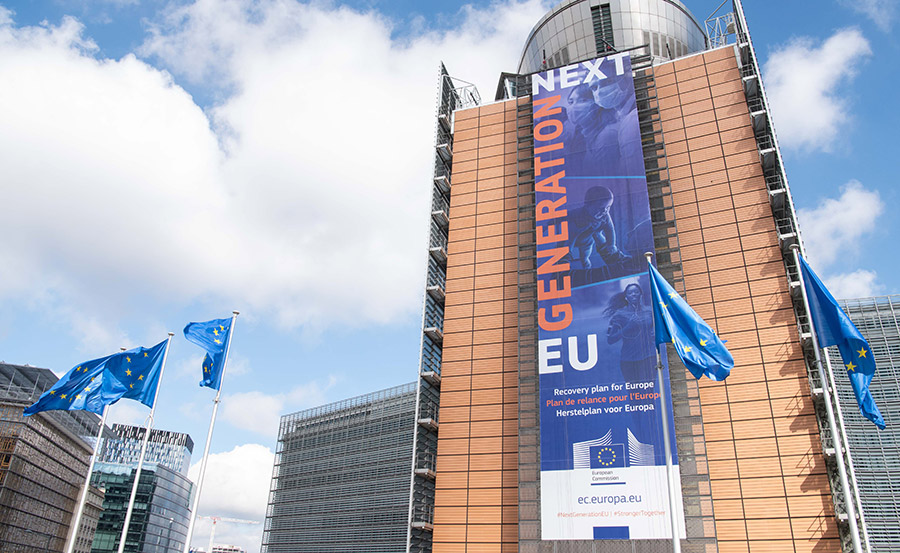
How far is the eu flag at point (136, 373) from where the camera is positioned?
1280 inches

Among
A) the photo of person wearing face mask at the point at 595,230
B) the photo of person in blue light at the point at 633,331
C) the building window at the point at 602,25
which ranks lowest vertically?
the photo of person in blue light at the point at 633,331

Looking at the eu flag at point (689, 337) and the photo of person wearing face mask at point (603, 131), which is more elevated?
the photo of person wearing face mask at point (603, 131)

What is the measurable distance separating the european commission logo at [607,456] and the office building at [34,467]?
73620 millimetres

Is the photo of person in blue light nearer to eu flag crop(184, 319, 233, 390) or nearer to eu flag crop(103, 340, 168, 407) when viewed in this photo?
eu flag crop(184, 319, 233, 390)

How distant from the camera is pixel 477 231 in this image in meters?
56.5

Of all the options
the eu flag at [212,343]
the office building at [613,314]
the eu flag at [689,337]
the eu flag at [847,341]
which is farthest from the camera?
the office building at [613,314]

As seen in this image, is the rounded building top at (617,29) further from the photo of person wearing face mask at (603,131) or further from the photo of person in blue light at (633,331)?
the photo of person in blue light at (633,331)

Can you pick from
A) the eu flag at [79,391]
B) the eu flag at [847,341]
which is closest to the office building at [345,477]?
the eu flag at [79,391]

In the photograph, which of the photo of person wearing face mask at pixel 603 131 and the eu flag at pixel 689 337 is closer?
the eu flag at pixel 689 337

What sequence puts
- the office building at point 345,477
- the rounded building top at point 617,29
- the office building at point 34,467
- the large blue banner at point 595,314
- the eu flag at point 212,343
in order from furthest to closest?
the office building at point 345,477, the office building at point 34,467, the rounded building top at point 617,29, the large blue banner at point 595,314, the eu flag at point 212,343

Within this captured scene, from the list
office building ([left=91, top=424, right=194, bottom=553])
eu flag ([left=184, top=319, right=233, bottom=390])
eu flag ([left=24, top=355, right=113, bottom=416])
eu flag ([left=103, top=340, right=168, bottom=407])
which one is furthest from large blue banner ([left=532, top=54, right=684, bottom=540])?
office building ([left=91, top=424, right=194, bottom=553])

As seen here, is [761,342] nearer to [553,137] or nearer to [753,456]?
[753,456]

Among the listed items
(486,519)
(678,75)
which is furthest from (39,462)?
(678,75)

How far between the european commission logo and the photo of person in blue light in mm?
4769
